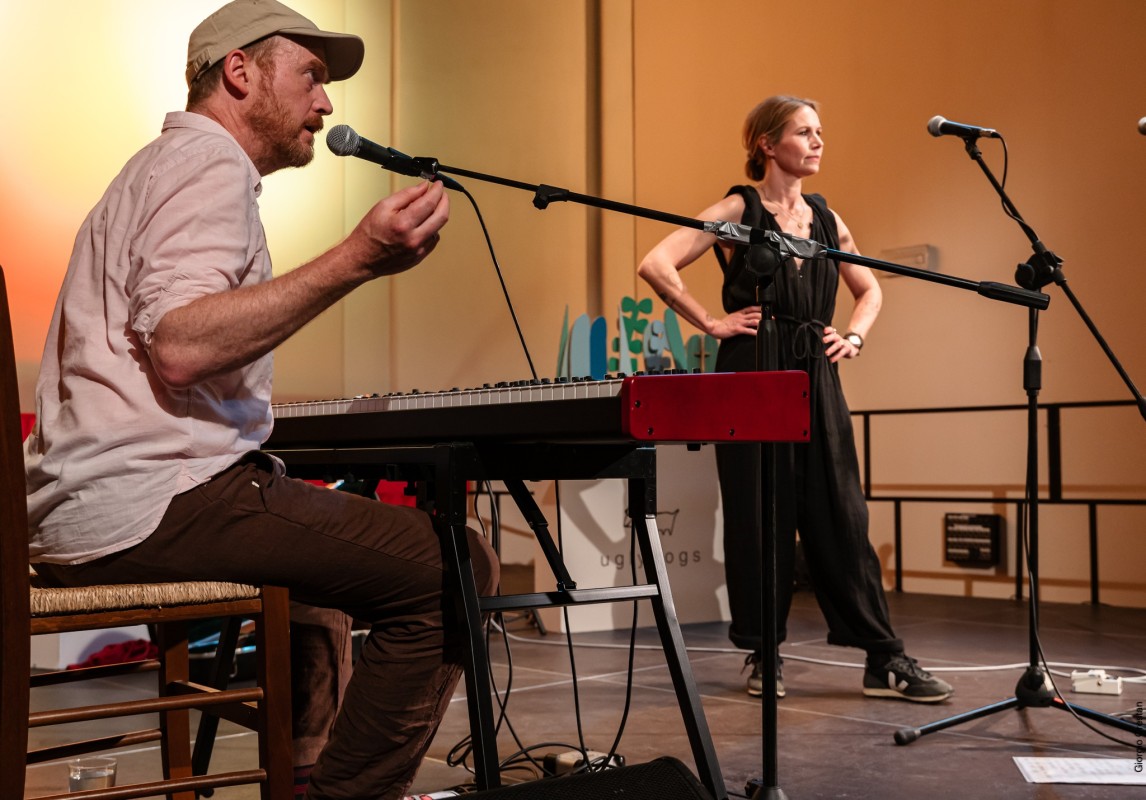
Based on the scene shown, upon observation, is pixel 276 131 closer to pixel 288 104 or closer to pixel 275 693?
pixel 288 104

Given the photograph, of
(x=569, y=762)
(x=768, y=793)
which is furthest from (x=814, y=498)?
(x=768, y=793)

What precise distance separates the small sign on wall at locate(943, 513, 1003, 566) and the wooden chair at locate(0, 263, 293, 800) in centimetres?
489

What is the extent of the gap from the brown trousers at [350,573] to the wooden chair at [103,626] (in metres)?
0.04

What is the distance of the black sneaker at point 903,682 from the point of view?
10.1ft

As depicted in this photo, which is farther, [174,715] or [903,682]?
[903,682]

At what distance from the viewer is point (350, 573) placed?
4.96ft

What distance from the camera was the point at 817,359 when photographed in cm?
320

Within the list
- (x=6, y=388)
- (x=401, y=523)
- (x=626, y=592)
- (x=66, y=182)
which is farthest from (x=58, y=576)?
(x=66, y=182)

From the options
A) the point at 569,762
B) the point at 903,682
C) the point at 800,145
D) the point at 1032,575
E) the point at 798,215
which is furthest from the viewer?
the point at 798,215

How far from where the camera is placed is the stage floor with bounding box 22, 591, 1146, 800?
2.33m

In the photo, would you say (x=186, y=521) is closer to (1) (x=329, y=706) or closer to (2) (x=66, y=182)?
(1) (x=329, y=706)

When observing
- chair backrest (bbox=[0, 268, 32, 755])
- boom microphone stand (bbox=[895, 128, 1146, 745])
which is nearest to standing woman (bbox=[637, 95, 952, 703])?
boom microphone stand (bbox=[895, 128, 1146, 745])

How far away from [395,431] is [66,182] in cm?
457

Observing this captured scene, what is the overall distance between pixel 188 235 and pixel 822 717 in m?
2.13
